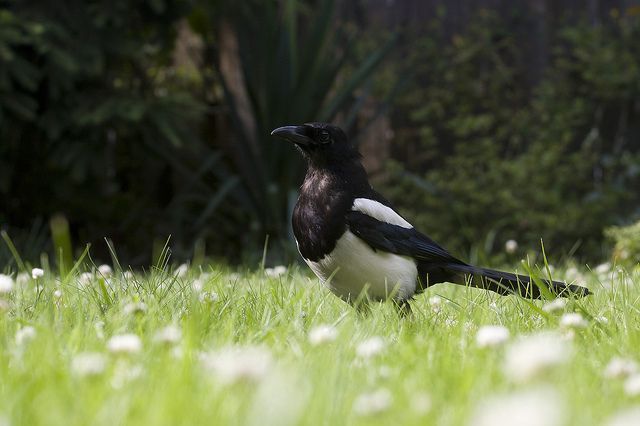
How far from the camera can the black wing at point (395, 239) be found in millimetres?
2533

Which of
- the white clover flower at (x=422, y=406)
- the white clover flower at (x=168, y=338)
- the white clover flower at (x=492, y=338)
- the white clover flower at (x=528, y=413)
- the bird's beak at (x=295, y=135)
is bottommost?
the white clover flower at (x=168, y=338)

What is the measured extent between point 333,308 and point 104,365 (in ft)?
3.68

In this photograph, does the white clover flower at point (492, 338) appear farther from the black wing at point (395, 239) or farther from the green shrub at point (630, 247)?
the green shrub at point (630, 247)

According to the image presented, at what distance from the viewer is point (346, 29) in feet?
21.8

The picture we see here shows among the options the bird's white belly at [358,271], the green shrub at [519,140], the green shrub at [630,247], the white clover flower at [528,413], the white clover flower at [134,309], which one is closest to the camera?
the white clover flower at [528,413]

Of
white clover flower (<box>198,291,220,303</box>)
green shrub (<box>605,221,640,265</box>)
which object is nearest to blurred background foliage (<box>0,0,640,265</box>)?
green shrub (<box>605,221,640,265</box>)

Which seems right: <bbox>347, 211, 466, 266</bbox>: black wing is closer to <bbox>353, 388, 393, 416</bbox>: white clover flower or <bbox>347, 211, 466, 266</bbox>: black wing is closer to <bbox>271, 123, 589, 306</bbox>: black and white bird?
<bbox>271, 123, 589, 306</bbox>: black and white bird

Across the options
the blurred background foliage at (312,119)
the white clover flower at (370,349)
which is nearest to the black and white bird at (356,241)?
the white clover flower at (370,349)

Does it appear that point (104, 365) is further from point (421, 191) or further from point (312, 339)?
point (421, 191)

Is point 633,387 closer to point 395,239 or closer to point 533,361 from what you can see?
point 533,361

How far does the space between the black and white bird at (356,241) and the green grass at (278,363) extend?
0.43ft

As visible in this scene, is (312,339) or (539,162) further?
(539,162)

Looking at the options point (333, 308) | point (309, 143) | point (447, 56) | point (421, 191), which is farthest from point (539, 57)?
point (333, 308)

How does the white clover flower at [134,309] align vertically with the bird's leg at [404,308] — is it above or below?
above
